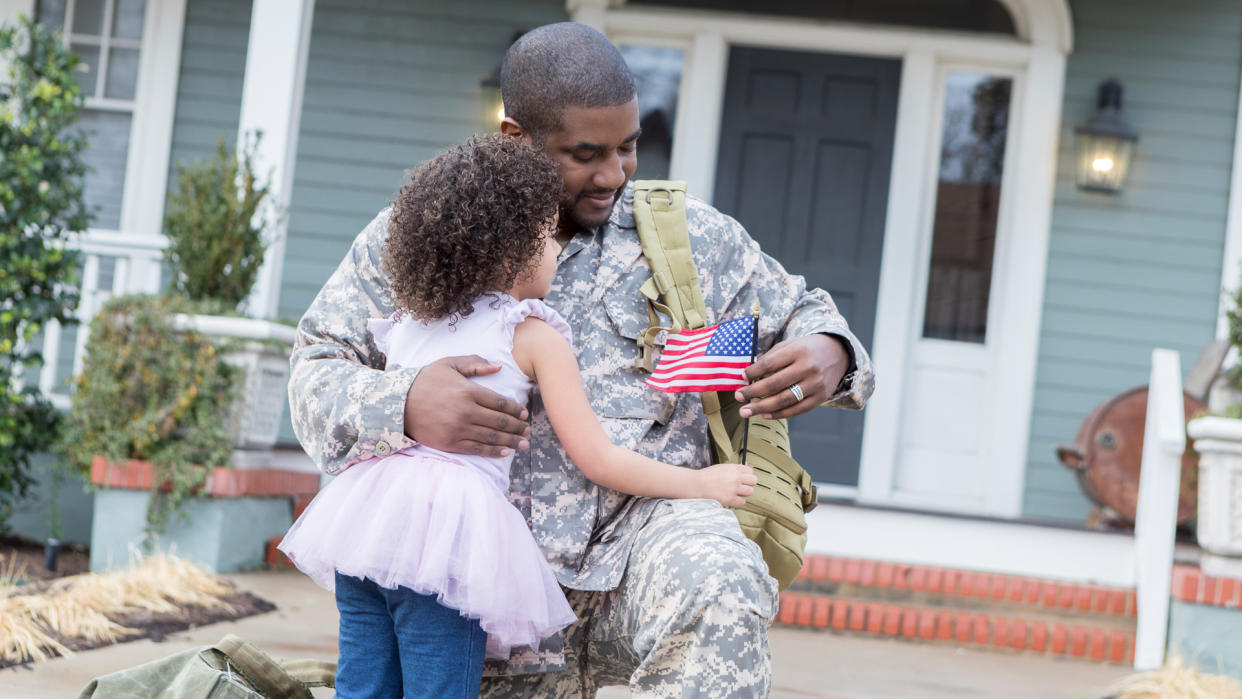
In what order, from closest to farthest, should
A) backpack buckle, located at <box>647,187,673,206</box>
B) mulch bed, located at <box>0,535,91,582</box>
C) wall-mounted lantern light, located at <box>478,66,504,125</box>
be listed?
backpack buckle, located at <box>647,187,673,206</box>, mulch bed, located at <box>0,535,91,582</box>, wall-mounted lantern light, located at <box>478,66,504,125</box>

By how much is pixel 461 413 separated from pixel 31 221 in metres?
3.74

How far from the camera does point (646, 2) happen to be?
6.95 metres

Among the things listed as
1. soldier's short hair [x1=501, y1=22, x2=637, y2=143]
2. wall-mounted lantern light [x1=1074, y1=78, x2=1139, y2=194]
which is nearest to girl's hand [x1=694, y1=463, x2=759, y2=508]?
soldier's short hair [x1=501, y1=22, x2=637, y2=143]

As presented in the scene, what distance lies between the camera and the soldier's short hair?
2.39m

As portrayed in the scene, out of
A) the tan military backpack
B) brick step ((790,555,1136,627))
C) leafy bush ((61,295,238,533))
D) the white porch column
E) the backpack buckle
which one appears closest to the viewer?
the tan military backpack

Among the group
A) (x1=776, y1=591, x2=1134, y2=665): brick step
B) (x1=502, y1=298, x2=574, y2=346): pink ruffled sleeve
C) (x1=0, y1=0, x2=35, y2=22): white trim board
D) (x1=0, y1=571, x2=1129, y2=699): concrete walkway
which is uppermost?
(x1=0, y1=0, x2=35, y2=22): white trim board

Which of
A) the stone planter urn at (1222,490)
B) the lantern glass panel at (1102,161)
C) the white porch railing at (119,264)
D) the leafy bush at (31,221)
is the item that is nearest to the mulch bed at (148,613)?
the leafy bush at (31,221)

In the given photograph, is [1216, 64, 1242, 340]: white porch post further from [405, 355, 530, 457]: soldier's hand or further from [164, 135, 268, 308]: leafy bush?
[405, 355, 530, 457]: soldier's hand

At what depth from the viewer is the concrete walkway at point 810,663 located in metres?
3.30

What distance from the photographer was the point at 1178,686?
4.02m

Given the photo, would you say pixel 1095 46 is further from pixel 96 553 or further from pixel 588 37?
pixel 96 553

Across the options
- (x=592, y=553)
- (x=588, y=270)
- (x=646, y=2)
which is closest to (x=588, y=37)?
(x=588, y=270)

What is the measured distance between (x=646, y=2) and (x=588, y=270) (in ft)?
15.7

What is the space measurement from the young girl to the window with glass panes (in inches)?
219
